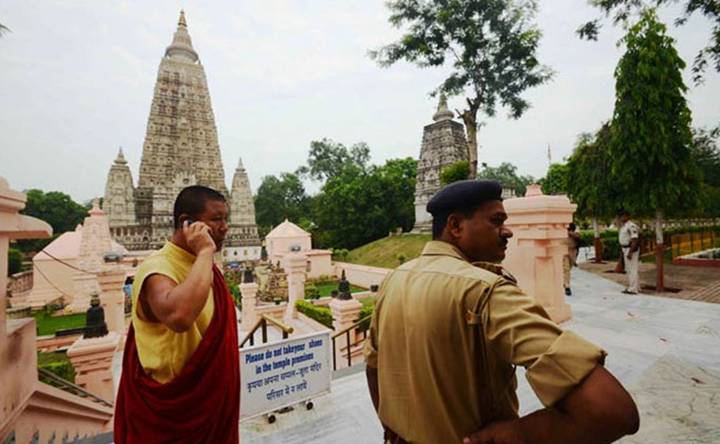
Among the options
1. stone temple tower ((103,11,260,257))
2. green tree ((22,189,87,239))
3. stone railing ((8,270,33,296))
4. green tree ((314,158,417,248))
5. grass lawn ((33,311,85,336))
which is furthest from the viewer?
green tree ((22,189,87,239))

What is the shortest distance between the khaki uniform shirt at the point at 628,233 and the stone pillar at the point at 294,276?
9484 mm

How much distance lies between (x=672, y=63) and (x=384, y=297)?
1600cm

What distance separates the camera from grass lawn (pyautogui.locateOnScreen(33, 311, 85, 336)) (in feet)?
41.3

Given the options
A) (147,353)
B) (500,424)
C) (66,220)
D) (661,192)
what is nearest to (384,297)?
(500,424)

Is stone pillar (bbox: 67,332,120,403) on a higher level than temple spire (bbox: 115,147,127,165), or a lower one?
lower

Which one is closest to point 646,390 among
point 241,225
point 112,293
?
point 112,293

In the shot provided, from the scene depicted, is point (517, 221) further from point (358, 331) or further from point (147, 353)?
point (358, 331)

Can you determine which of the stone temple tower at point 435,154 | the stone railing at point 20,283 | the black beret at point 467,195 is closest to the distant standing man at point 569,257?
the black beret at point 467,195

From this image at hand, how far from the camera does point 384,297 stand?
5.08 ft

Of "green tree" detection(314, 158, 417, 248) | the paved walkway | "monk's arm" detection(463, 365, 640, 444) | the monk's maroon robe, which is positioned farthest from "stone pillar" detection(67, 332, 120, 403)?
"green tree" detection(314, 158, 417, 248)

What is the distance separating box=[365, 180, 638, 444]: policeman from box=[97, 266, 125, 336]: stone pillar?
325 inches

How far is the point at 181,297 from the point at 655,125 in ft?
50.6

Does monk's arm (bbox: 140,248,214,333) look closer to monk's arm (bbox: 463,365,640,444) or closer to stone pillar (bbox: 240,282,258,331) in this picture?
monk's arm (bbox: 463,365,640,444)

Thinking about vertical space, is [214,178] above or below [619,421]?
above
